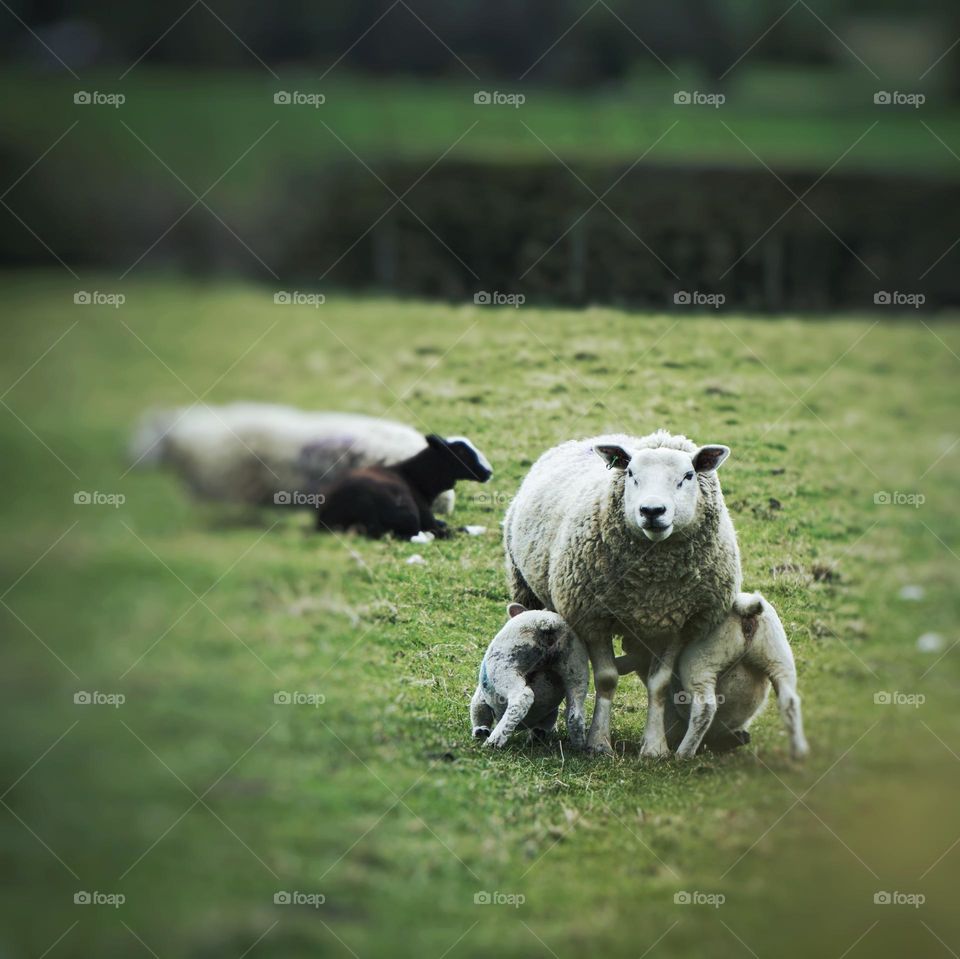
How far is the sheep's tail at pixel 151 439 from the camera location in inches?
377

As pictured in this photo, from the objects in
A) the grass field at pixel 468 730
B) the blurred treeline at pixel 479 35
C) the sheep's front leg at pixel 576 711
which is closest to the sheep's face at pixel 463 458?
the grass field at pixel 468 730

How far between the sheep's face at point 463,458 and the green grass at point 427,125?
7650mm

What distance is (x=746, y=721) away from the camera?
624 centimetres

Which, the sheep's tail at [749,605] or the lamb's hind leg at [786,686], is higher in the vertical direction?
the sheep's tail at [749,605]

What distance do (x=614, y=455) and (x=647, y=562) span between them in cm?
59

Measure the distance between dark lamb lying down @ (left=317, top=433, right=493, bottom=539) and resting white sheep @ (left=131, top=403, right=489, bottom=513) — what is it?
77 mm

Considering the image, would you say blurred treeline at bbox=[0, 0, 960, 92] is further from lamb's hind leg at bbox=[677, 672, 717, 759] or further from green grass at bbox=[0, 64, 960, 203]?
lamb's hind leg at bbox=[677, 672, 717, 759]

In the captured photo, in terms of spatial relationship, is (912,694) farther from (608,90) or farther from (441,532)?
(608,90)

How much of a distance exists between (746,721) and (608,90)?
590 inches

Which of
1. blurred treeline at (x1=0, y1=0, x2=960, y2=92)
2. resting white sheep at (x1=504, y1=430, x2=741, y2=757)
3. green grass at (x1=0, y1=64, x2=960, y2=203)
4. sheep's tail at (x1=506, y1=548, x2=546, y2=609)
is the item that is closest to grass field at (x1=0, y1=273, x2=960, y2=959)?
sheep's tail at (x1=506, y1=548, x2=546, y2=609)

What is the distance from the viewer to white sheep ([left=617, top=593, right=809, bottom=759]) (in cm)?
610

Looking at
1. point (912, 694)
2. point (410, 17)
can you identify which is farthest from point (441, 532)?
point (410, 17)

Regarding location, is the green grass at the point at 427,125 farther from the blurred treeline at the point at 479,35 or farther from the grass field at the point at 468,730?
the grass field at the point at 468,730

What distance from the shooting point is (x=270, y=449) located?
29.2ft
